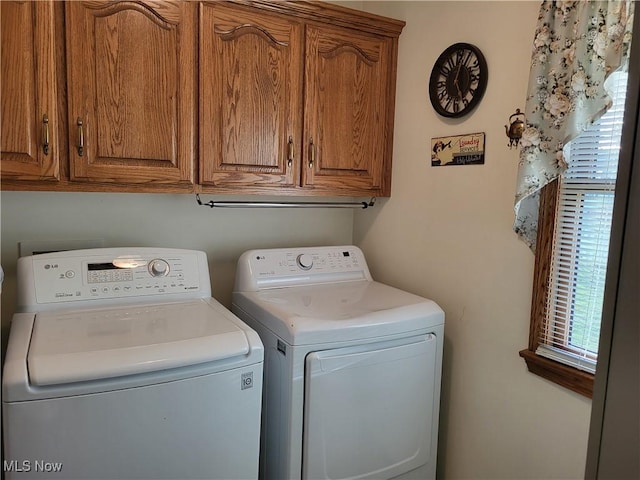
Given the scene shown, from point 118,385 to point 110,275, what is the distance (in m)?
0.59

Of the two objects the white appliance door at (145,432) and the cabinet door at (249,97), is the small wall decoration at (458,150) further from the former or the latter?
the white appliance door at (145,432)

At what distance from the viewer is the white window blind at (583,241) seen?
1.33 metres

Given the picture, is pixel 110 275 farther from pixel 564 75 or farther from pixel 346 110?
pixel 564 75

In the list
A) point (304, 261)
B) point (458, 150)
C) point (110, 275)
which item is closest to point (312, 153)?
point (304, 261)

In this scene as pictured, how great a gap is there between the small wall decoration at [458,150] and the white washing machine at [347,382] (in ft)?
1.92

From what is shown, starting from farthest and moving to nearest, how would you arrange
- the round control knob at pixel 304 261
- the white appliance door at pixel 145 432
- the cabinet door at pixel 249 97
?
the round control knob at pixel 304 261 → the cabinet door at pixel 249 97 → the white appliance door at pixel 145 432

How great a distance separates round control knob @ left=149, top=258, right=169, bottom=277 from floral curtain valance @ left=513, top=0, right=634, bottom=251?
1.29m

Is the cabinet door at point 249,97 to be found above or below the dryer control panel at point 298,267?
above

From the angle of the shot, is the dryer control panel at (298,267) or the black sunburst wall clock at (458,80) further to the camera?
the dryer control panel at (298,267)

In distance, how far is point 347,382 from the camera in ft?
5.11

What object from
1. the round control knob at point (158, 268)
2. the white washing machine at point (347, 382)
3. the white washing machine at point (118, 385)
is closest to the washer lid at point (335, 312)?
the white washing machine at point (347, 382)

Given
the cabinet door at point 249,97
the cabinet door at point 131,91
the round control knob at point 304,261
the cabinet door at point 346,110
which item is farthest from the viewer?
the round control knob at point 304,261

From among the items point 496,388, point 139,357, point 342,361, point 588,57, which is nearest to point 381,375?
point 342,361

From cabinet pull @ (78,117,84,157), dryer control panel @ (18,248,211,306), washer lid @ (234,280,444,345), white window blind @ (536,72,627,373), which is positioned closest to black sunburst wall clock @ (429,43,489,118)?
white window blind @ (536,72,627,373)
